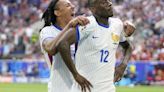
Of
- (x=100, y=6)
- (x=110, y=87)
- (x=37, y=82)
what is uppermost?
(x=100, y=6)

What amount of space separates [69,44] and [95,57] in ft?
1.07

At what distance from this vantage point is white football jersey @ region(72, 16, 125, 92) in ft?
21.2

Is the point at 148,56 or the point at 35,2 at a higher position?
the point at 35,2

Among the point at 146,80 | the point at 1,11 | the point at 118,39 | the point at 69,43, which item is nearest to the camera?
the point at 69,43

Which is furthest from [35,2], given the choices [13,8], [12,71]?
[12,71]

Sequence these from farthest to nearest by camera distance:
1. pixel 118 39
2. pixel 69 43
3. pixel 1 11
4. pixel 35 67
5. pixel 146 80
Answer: pixel 1 11
pixel 35 67
pixel 146 80
pixel 118 39
pixel 69 43

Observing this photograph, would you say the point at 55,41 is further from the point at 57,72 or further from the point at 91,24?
the point at 57,72

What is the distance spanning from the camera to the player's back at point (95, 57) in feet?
21.2

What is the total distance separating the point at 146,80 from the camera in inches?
1039

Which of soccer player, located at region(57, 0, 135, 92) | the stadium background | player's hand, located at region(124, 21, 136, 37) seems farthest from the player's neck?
the stadium background

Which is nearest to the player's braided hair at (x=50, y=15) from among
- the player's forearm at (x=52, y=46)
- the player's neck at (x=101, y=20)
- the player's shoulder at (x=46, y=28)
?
the player's shoulder at (x=46, y=28)

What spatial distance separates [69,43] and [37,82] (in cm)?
2262

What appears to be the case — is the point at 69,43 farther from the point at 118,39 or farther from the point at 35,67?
the point at 35,67

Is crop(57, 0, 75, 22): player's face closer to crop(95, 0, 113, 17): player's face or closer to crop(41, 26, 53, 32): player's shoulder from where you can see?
crop(41, 26, 53, 32): player's shoulder
